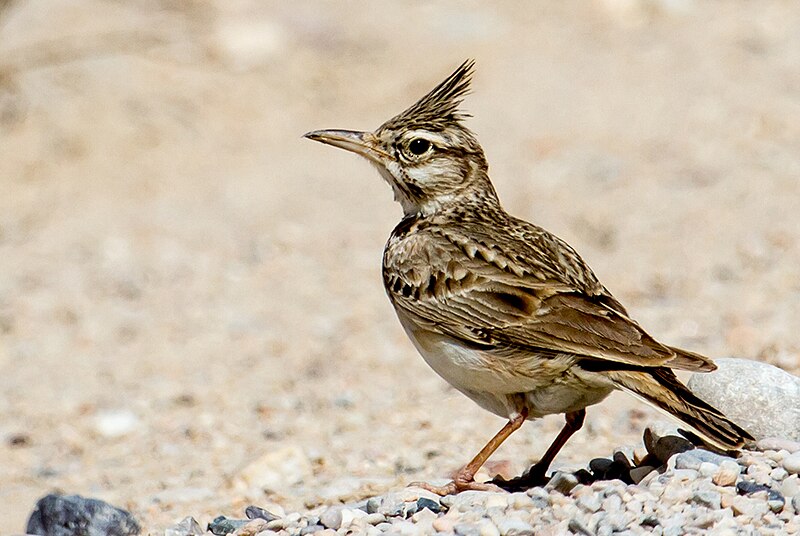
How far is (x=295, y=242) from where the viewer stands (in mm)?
9953

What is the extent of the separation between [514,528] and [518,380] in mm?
765

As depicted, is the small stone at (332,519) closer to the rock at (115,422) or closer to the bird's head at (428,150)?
the bird's head at (428,150)

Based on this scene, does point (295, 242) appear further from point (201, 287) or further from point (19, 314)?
point (19, 314)

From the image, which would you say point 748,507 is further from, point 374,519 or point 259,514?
point 259,514

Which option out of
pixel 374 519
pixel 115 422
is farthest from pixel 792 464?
pixel 115 422

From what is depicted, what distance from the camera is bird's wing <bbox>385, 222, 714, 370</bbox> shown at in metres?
4.63

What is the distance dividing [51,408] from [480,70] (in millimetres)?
5719

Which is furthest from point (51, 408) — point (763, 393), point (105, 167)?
point (763, 393)

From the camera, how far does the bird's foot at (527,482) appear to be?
498 centimetres

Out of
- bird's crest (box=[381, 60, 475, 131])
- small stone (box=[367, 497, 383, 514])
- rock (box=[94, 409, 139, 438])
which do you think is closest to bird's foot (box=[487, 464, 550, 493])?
small stone (box=[367, 497, 383, 514])

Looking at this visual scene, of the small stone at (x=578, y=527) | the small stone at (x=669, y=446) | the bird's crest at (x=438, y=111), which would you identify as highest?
the bird's crest at (x=438, y=111)

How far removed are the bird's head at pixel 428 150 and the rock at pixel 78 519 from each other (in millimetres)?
1747

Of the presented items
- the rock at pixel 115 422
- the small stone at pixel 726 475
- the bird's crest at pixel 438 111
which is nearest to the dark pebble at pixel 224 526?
the small stone at pixel 726 475

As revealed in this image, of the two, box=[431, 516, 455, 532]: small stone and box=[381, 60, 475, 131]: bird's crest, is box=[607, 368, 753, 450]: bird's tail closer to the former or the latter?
box=[431, 516, 455, 532]: small stone
